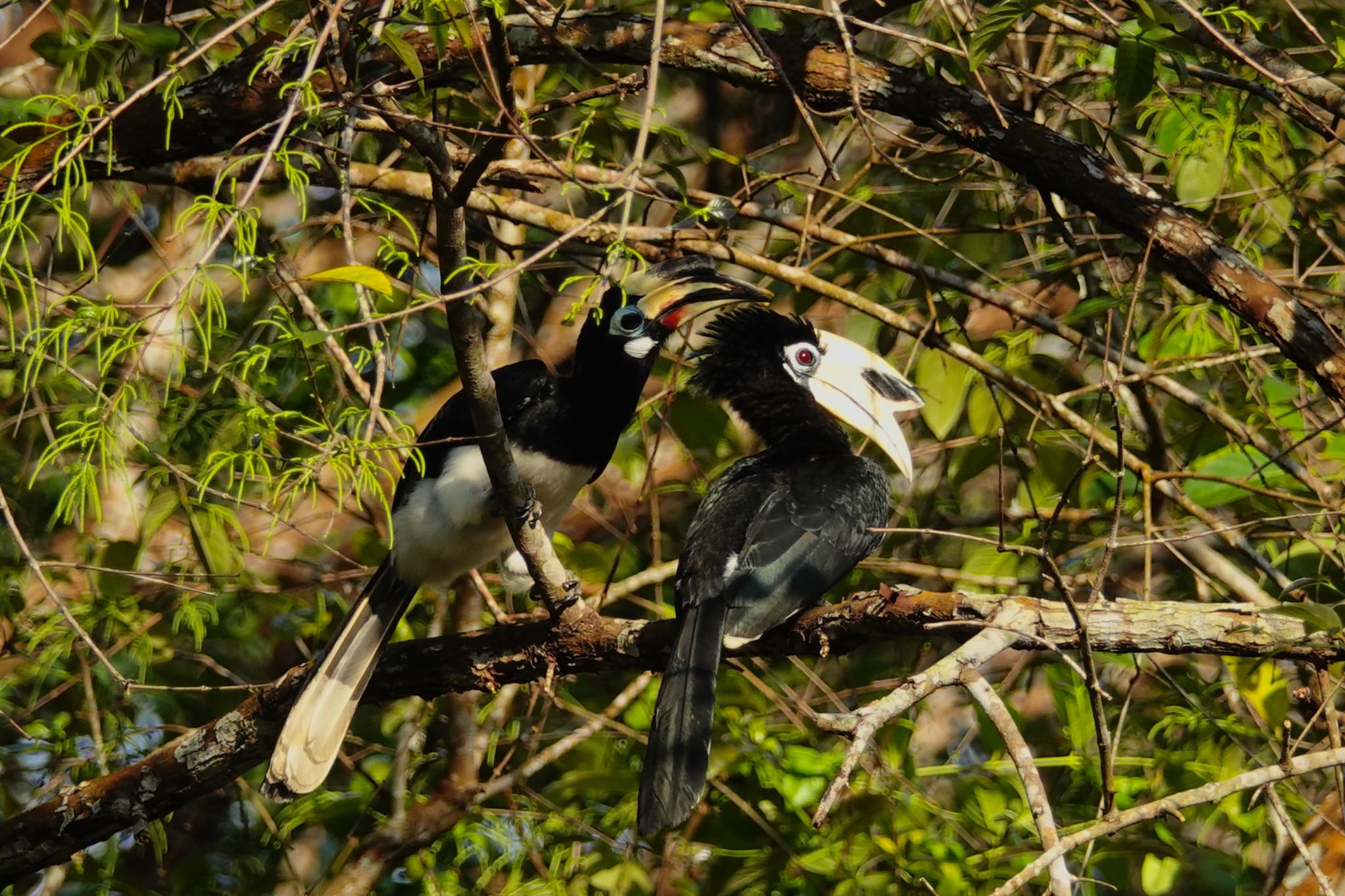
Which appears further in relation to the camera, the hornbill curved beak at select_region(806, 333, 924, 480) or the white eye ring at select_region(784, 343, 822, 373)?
the white eye ring at select_region(784, 343, 822, 373)

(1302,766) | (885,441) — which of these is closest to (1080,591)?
(885,441)

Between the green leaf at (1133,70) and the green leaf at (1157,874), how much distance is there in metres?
1.59

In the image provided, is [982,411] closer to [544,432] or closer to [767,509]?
[767,509]

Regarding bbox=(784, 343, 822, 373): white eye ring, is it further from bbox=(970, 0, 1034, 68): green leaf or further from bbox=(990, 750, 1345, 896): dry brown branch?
bbox=(990, 750, 1345, 896): dry brown branch

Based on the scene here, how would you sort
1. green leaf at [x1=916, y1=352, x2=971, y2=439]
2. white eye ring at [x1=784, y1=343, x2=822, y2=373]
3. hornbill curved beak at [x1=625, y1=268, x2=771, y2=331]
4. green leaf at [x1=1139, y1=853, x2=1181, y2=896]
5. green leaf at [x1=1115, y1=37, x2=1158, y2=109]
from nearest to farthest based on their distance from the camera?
green leaf at [x1=1115, y1=37, x2=1158, y2=109] < green leaf at [x1=1139, y1=853, x2=1181, y2=896] < green leaf at [x1=916, y1=352, x2=971, y2=439] < hornbill curved beak at [x1=625, y1=268, x2=771, y2=331] < white eye ring at [x1=784, y1=343, x2=822, y2=373]

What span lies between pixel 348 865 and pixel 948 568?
5.91 feet

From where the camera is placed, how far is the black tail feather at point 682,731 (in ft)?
8.15

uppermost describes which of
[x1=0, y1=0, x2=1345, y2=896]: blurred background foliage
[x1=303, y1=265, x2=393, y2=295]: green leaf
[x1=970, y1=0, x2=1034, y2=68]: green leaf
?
[x1=303, y1=265, x2=393, y2=295]: green leaf

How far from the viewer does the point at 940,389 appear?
3309 millimetres

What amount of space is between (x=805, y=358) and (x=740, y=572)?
106 cm

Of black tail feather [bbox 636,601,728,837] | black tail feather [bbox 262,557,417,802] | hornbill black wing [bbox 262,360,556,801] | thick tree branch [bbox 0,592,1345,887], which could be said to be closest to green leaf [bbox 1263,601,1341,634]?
thick tree branch [bbox 0,592,1345,887]

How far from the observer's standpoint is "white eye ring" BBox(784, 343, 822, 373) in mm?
3691

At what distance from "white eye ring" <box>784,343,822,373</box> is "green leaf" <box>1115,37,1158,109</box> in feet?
4.36

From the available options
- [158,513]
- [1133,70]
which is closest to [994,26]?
[1133,70]
